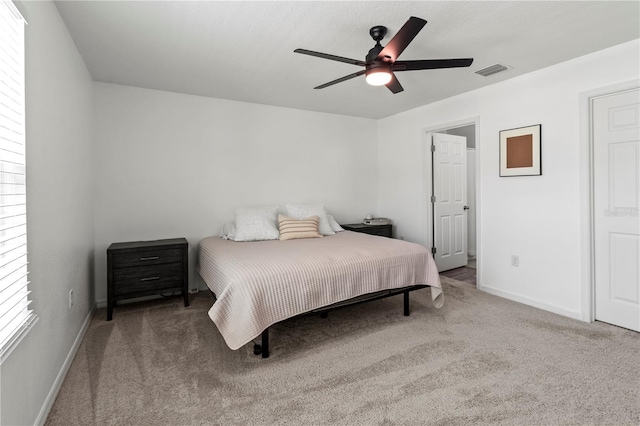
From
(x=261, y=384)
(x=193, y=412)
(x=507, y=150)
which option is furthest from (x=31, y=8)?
(x=507, y=150)

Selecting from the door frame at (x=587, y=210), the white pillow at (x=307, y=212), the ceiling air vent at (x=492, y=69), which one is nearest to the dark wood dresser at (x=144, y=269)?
the white pillow at (x=307, y=212)

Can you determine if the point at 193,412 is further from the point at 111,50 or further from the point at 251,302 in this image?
the point at 111,50

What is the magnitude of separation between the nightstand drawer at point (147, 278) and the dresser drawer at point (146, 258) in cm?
4

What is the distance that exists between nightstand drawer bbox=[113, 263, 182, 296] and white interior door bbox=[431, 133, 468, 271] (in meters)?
3.43

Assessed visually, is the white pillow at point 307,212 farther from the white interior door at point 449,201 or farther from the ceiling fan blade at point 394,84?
the ceiling fan blade at point 394,84

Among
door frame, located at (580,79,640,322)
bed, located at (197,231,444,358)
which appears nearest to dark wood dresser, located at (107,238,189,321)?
bed, located at (197,231,444,358)

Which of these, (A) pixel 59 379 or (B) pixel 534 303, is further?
(B) pixel 534 303

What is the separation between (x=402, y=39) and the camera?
76.6 inches

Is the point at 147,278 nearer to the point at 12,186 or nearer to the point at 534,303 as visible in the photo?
the point at 12,186

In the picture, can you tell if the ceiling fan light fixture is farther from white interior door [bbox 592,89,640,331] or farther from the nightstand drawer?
the nightstand drawer

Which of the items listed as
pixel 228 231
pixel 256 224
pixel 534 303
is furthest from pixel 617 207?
pixel 228 231

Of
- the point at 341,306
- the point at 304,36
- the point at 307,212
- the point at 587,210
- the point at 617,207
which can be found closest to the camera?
the point at 304,36

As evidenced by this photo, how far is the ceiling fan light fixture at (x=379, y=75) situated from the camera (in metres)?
2.22

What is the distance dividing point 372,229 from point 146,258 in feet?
9.70
